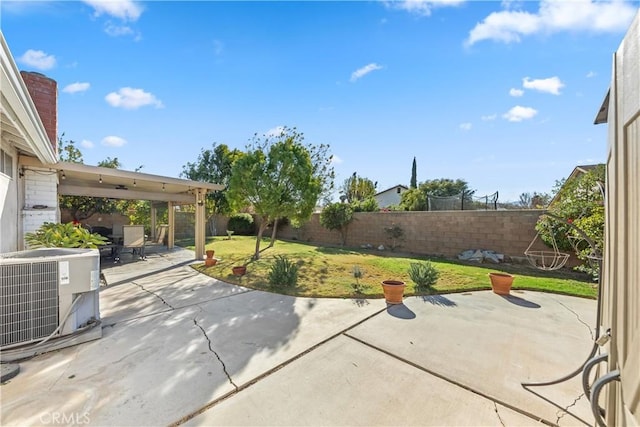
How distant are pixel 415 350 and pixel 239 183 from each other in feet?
21.0

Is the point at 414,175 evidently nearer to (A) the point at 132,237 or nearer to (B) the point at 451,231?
(B) the point at 451,231

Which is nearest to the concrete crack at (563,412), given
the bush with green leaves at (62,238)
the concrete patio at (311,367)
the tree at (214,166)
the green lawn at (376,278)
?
the concrete patio at (311,367)

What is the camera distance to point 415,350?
10.0 ft

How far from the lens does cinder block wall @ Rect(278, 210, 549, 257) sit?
8000 mm

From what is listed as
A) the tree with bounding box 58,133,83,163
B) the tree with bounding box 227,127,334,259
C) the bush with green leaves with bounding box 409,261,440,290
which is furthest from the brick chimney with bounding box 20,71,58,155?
the tree with bounding box 58,133,83,163

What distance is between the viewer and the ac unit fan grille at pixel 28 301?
105 inches

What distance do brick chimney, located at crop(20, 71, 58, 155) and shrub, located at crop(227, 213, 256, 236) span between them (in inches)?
510

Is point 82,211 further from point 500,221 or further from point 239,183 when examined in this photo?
point 500,221

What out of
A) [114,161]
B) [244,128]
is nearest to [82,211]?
[114,161]

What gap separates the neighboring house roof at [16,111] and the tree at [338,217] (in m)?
10.5

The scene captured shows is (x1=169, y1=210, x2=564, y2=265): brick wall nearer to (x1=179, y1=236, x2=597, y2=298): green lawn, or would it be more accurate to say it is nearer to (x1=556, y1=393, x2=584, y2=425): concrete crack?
(x1=179, y1=236, x2=597, y2=298): green lawn

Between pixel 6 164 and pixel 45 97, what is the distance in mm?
2454

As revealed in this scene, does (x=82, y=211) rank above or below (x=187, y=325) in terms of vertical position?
above

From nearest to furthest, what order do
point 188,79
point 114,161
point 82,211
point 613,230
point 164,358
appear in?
point 613,230 → point 164,358 → point 188,79 → point 82,211 → point 114,161
